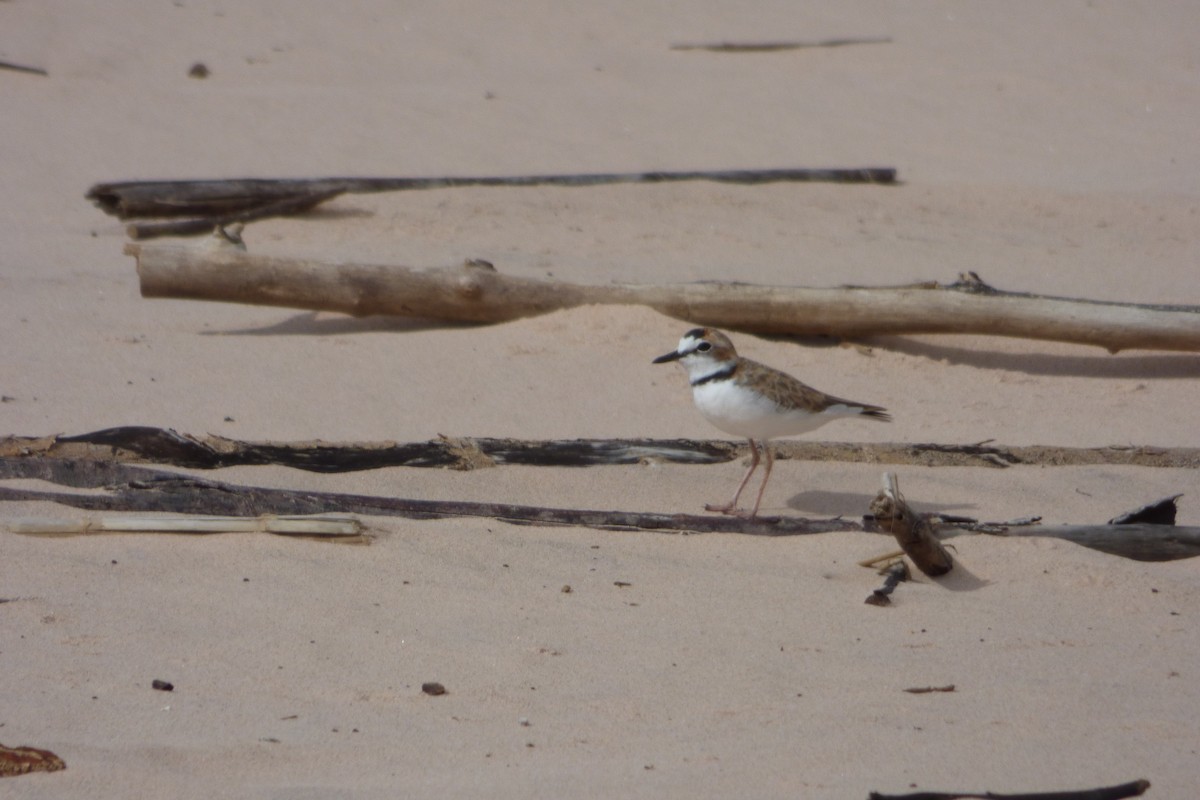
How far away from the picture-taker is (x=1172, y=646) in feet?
15.5

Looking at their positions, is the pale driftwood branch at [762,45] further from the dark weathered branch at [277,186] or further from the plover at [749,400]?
the plover at [749,400]

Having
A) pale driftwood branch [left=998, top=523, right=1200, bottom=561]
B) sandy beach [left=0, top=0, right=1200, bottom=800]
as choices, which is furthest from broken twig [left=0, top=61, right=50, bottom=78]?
pale driftwood branch [left=998, top=523, right=1200, bottom=561]

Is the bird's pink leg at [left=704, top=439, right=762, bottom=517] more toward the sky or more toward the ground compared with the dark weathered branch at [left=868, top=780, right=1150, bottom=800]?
more toward the sky

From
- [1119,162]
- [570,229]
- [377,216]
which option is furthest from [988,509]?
[1119,162]

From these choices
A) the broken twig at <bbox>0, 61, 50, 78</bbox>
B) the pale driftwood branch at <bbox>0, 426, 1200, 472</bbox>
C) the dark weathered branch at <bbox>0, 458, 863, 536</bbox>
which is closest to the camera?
the dark weathered branch at <bbox>0, 458, 863, 536</bbox>

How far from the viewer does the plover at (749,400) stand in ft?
19.5

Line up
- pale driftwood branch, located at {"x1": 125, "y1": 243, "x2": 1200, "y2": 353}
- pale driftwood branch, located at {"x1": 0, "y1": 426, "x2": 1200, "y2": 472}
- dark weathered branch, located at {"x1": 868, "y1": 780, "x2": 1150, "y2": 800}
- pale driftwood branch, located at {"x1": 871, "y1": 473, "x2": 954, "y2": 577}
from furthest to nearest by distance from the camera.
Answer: pale driftwood branch, located at {"x1": 125, "y1": 243, "x2": 1200, "y2": 353} → pale driftwood branch, located at {"x1": 0, "y1": 426, "x2": 1200, "y2": 472} → pale driftwood branch, located at {"x1": 871, "y1": 473, "x2": 954, "y2": 577} → dark weathered branch, located at {"x1": 868, "y1": 780, "x2": 1150, "y2": 800}

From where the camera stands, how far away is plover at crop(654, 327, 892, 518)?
19.5 feet

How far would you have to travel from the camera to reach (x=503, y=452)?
6.17 m

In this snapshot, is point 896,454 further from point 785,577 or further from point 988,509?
point 785,577

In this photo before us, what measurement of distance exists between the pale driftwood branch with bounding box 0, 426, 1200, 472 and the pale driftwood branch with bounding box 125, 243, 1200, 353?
4.65 feet

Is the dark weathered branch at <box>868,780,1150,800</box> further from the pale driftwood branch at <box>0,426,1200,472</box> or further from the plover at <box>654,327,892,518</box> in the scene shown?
the pale driftwood branch at <box>0,426,1200,472</box>

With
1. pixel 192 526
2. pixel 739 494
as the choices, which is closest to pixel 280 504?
pixel 192 526

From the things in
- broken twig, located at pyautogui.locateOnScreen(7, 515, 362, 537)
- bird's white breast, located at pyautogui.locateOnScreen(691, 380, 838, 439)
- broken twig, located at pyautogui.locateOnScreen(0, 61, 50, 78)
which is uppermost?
broken twig, located at pyautogui.locateOnScreen(0, 61, 50, 78)
